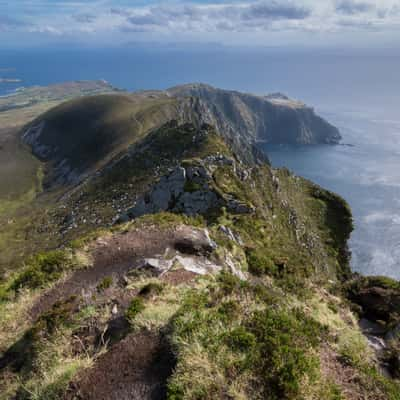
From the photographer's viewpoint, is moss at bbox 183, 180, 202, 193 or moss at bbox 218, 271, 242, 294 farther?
moss at bbox 183, 180, 202, 193

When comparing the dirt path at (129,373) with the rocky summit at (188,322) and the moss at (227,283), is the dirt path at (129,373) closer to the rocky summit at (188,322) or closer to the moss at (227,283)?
the rocky summit at (188,322)

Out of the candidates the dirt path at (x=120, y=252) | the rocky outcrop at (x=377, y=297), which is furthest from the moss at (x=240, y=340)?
the rocky outcrop at (x=377, y=297)

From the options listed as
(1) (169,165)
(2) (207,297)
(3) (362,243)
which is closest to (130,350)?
(2) (207,297)

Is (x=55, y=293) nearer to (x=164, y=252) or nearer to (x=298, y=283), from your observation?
(x=164, y=252)

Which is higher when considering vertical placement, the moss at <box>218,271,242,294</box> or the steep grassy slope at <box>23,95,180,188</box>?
the moss at <box>218,271,242,294</box>

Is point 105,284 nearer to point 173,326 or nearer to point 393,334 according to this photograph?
point 173,326

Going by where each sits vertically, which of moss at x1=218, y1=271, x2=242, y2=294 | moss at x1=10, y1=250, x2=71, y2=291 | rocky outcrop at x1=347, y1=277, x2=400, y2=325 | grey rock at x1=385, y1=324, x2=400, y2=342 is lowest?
rocky outcrop at x1=347, y1=277, x2=400, y2=325

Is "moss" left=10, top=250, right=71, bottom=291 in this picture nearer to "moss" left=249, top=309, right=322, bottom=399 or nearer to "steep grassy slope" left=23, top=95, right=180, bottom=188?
"moss" left=249, top=309, right=322, bottom=399

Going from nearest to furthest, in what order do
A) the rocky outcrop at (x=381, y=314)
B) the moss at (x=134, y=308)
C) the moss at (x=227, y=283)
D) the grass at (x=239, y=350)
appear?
the grass at (x=239, y=350), the moss at (x=134, y=308), the rocky outcrop at (x=381, y=314), the moss at (x=227, y=283)

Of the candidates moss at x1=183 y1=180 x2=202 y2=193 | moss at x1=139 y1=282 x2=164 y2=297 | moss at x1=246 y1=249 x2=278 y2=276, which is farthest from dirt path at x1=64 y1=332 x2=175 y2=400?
moss at x1=183 y1=180 x2=202 y2=193
